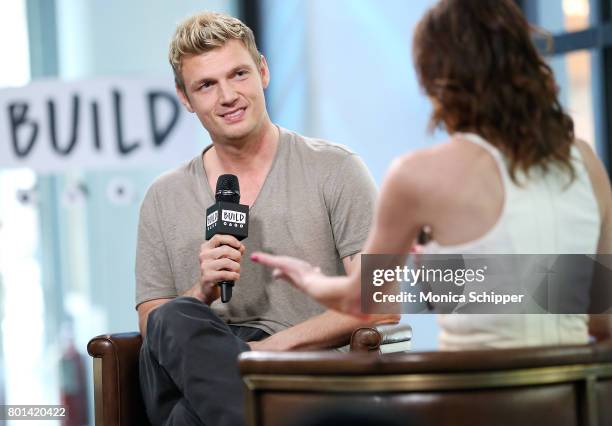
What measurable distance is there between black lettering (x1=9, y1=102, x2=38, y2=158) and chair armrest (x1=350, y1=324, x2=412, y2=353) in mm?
2441

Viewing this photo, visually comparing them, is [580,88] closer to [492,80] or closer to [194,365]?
[194,365]

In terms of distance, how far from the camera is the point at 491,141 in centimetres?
146

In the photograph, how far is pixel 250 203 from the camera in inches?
98.5

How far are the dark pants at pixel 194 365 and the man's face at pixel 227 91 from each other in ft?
1.91

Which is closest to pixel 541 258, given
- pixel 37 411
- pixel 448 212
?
pixel 448 212

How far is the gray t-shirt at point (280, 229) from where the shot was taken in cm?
245

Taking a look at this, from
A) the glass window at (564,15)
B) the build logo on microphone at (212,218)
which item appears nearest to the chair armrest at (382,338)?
the build logo on microphone at (212,218)

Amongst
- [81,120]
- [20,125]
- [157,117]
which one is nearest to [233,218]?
[157,117]

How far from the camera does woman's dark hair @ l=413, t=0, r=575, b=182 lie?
57.5 inches

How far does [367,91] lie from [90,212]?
1500 millimetres

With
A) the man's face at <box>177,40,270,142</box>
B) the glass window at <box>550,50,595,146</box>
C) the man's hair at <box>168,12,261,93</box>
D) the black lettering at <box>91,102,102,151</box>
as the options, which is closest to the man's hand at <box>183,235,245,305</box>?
the man's face at <box>177,40,270,142</box>

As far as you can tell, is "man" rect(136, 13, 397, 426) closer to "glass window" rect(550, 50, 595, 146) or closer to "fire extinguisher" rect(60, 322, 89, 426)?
"glass window" rect(550, 50, 595, 146)

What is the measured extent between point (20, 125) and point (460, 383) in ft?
11.4

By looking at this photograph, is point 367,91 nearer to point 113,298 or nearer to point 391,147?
point 391,147
